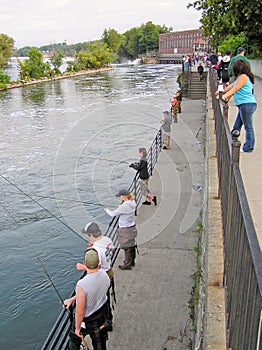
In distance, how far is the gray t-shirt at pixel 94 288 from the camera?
4.12m

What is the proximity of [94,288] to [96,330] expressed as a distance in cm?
61

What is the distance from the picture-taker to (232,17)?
1817 cm

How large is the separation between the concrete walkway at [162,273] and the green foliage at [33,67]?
57968mm

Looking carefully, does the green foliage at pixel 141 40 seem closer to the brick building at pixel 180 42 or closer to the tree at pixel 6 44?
the brick building at pixel 180 42

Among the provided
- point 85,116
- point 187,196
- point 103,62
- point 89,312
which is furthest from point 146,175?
point 103,62

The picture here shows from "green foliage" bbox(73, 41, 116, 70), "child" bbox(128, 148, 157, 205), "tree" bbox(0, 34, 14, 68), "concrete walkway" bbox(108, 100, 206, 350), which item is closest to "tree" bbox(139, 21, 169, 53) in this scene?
"tree" bbox(0, 34, 14, 68)

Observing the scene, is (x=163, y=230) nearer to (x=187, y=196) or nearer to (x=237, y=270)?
(x=187, y=196)

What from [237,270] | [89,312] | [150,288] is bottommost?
[150,288]

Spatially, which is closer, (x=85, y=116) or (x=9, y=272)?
(x=9, y=272)

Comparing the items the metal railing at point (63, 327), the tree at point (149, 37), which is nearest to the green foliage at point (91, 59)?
the tree at point (149, 37)

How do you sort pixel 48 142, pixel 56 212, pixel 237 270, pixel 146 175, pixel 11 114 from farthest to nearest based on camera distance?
pixel 11 114 < pixel 48 142 < pixel 56 212 < pixel 146 175 < pixel 237 270

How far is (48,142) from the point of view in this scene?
21562mm

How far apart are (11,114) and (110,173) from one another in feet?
61.8

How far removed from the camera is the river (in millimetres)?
7840
